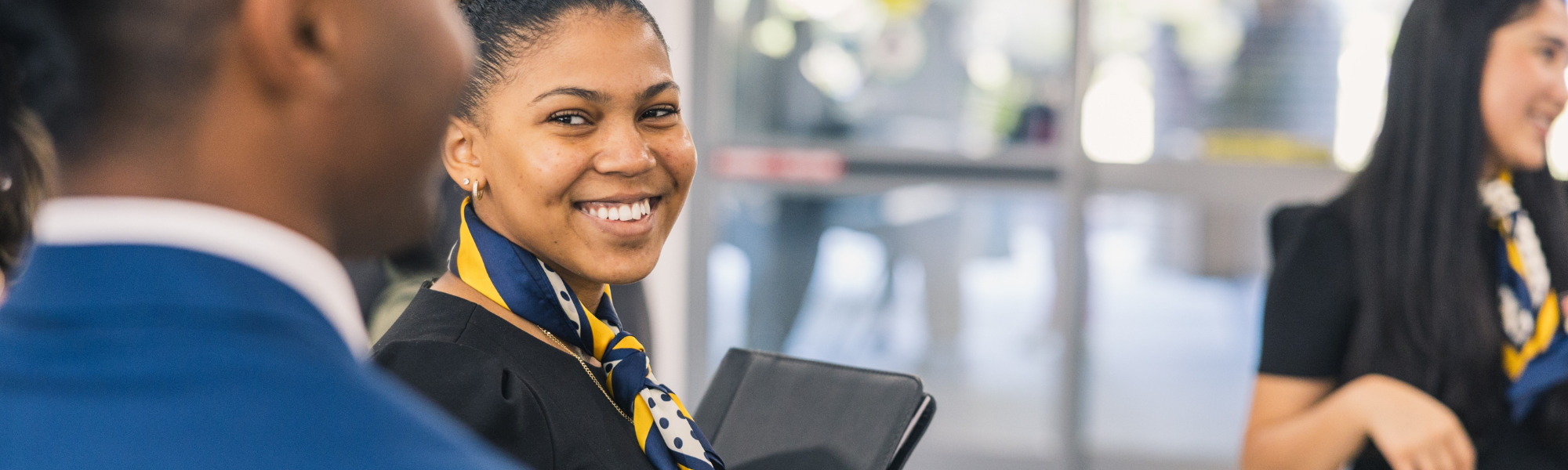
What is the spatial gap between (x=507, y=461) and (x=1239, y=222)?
12.2ft

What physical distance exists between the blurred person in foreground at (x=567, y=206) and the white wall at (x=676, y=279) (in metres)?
2.80

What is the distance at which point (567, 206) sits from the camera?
1.15 metres

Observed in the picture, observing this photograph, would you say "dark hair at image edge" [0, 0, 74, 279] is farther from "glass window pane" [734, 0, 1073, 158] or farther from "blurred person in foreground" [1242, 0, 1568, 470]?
"glass window pane" [734, 0, 1073, 158]

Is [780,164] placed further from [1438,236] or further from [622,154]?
[622,154]

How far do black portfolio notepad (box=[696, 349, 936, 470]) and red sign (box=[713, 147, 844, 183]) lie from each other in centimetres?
278

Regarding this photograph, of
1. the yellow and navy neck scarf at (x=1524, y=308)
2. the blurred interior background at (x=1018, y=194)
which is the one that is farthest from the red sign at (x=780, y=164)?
the yellow and navy neck scarf at (x=1524, y=308)

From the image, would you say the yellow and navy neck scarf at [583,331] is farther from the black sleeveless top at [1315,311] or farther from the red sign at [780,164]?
the red sign at [780,164]

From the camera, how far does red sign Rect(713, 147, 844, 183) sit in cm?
405

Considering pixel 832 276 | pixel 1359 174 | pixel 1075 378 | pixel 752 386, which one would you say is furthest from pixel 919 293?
pixel 752 386

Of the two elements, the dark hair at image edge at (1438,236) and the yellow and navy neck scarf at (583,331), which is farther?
the dark hair at image edge at (1438,236)

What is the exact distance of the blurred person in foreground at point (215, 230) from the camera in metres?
0.39

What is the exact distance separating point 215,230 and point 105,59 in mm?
85

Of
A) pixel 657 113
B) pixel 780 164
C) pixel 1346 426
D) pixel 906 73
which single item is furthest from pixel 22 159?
pixel 906 73

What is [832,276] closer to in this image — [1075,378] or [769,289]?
[769,289]
